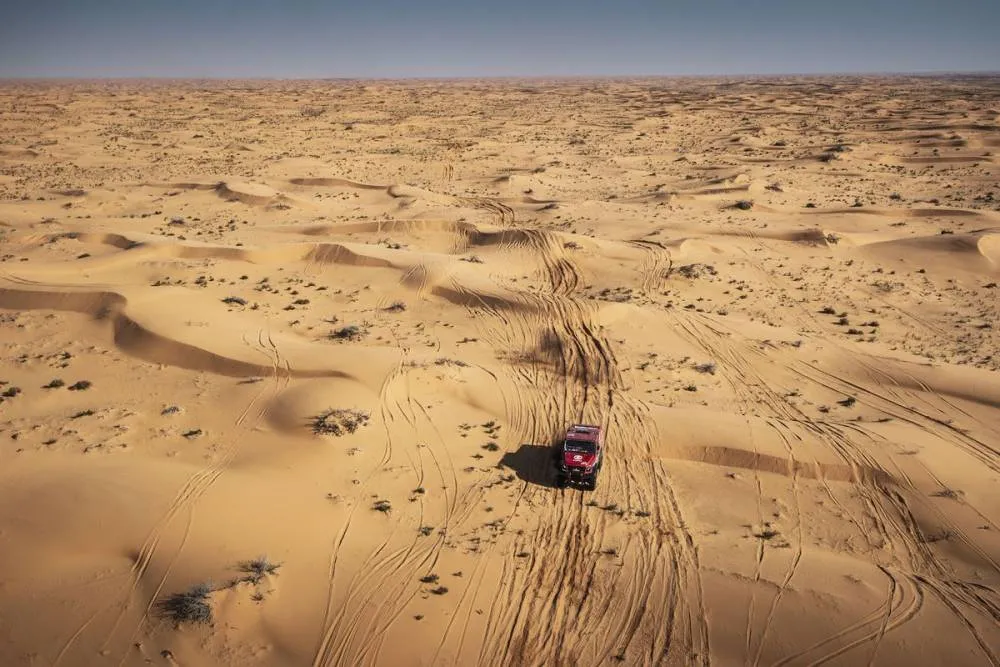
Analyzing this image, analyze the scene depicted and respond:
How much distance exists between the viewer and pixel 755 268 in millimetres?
27594

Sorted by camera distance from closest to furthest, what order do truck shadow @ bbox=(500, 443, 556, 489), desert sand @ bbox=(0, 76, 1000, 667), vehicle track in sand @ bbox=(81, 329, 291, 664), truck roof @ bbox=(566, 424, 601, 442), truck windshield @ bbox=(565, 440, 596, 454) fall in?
vehicle track in sand @ bbox=(81, 329, 291, 664) < desert sand @ bbox=(0, 76, 1000, 667) < truck windshield @ bbox=(565, 440, 596, 454) < truck roof @ bbox=(566, 424, 601, 442) < truck shadow @ bbox=(500, 443, 556, 489)

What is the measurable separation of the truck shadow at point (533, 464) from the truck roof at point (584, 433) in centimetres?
95

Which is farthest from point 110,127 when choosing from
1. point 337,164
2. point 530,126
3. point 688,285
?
point 688,285

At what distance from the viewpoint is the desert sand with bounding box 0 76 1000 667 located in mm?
10062

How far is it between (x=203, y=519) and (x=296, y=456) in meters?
2.53

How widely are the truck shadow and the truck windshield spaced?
2.84ft

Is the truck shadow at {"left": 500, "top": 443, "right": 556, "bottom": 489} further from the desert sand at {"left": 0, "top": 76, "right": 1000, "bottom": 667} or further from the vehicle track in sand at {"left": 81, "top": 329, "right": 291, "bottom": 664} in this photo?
the vehicle track in sand at {"left": 81, "top": 329, "right": 291, "bottom": 664}

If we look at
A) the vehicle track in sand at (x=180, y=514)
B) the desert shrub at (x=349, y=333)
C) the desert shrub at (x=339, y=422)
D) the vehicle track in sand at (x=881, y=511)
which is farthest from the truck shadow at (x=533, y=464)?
the desert shrub at (x=349, y=333)

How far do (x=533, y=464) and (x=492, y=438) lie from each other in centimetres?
136

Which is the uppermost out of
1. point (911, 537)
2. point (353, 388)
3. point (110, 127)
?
point (110, 127)

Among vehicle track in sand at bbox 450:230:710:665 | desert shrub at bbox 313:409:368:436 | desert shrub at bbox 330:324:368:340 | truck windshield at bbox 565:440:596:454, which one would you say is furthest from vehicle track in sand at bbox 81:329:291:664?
truck windshield at bbox 565:440:596:454

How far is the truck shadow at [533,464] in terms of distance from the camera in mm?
13633

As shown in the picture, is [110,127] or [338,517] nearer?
[338,517]

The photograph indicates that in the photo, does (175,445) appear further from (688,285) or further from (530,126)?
(530,126)
